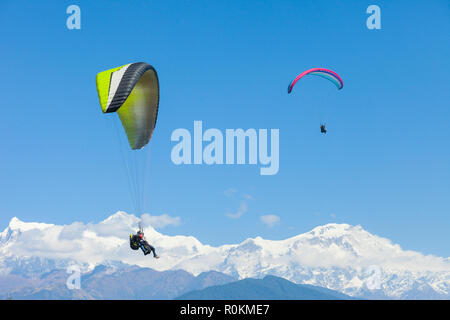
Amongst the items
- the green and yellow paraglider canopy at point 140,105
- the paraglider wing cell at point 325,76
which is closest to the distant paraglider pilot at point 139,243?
the green and yellow paraglider canopy at point 140,105

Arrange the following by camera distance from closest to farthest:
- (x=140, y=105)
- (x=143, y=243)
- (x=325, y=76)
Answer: (x=143, y=243) → (x=140, y=105) → (x=325, y=76)

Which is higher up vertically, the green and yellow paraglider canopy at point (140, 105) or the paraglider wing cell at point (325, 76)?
the paraglider wing cell at point (325, 76)

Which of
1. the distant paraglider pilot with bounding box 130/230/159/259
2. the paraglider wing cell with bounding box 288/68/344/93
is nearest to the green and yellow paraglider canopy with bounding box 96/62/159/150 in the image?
the distant paraglider pilot with bounding box 130/230/159/259

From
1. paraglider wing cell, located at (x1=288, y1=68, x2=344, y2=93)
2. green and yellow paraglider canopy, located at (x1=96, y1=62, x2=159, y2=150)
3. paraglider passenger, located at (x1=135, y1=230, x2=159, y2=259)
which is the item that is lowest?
paraglider passenger, located at (x1=135, y1=230, x2=159, y2=259)

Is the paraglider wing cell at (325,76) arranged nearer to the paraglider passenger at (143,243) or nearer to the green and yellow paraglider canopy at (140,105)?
the green and yellow paraglider canopy at (140,105)

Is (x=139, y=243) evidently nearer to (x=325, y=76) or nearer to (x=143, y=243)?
(x=143, y=243)

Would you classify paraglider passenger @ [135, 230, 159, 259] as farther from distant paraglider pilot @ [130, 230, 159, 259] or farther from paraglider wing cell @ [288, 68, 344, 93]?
paraglider wing cell @ [288, 68, 344, 93]

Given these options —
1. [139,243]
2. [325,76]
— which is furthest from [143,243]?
[325,76]
